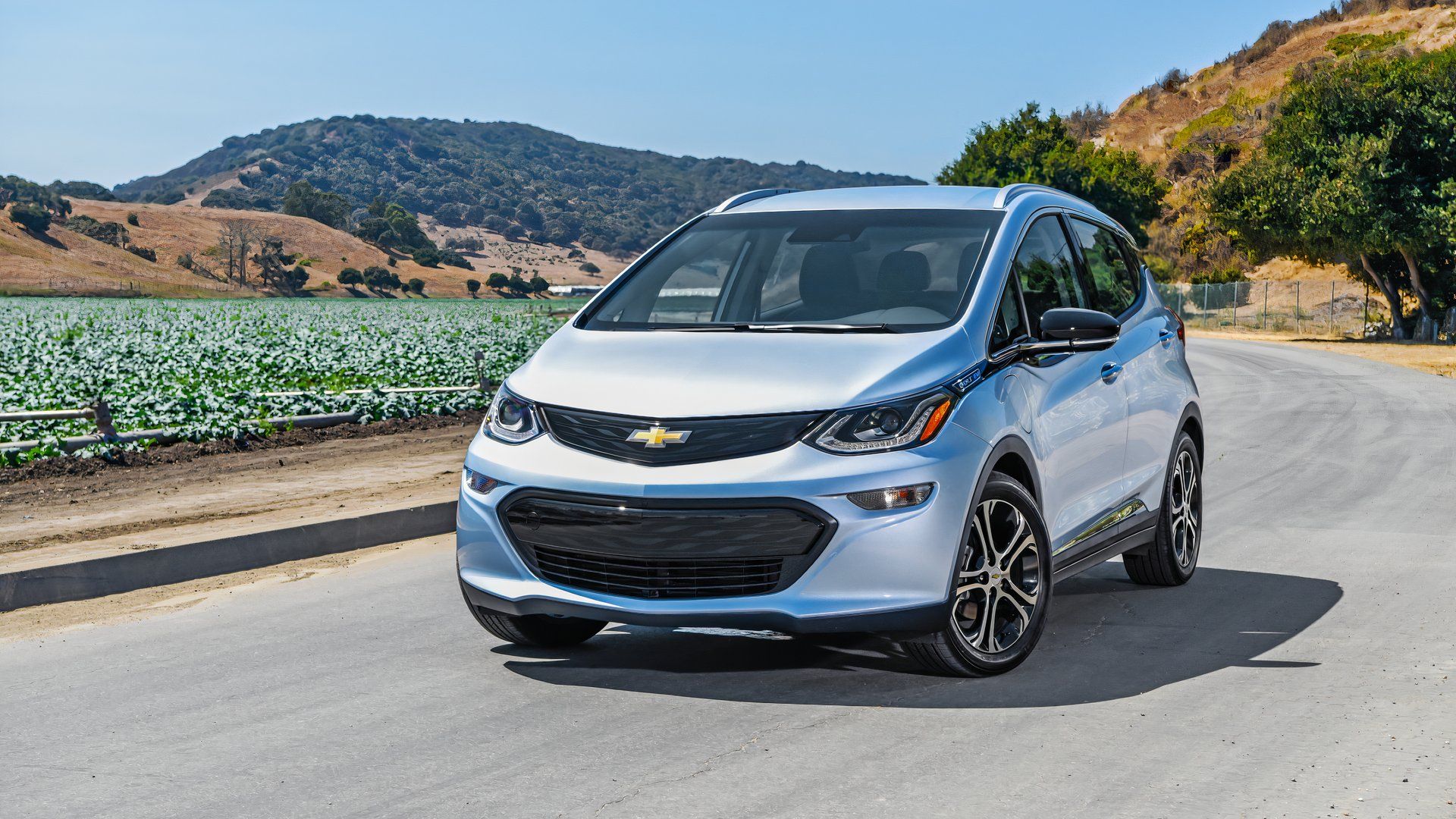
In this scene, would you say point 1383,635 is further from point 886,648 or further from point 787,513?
point 787,513

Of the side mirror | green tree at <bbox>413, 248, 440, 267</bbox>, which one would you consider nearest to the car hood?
the side mirror

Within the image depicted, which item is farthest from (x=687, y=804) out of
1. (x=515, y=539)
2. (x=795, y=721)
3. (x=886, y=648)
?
(x=886, y=648)

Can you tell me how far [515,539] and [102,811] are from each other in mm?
1757

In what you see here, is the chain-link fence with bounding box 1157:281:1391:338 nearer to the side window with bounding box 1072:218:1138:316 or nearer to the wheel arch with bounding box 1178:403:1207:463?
the wheel arch with bounding box 1178:403:1207:463

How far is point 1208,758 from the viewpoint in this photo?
4.95 meters

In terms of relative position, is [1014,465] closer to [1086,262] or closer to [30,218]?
[1086,262]

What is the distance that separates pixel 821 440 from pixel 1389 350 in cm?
4562

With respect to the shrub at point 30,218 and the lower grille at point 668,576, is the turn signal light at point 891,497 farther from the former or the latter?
the shrub at point 30,218

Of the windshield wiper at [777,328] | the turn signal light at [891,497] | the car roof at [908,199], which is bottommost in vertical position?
the turn signal light at [891,497]

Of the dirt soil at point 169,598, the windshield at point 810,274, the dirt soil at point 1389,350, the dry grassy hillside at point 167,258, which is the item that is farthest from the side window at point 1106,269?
the dry grassy hillside at point 167,258

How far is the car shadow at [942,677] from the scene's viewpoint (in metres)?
5.81

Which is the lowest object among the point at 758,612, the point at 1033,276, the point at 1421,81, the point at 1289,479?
the point at 1289,479

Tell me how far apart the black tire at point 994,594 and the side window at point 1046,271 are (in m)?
0.89

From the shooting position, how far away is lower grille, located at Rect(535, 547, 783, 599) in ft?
17.7
